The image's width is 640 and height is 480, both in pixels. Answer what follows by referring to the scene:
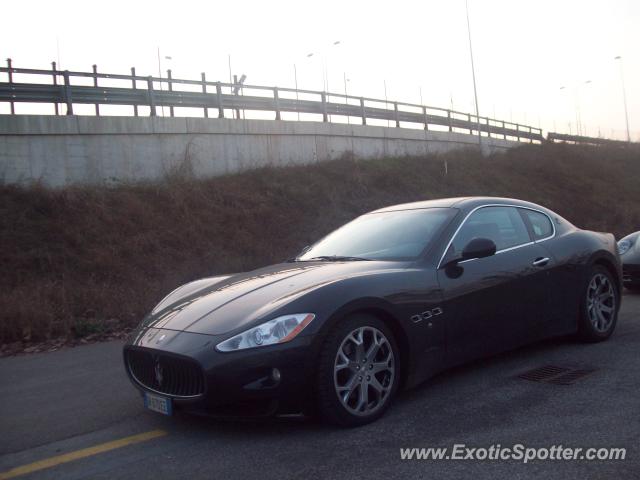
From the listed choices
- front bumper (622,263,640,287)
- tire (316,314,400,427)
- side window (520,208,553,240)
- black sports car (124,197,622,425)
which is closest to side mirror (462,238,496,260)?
black sports car (124,197,622,425)

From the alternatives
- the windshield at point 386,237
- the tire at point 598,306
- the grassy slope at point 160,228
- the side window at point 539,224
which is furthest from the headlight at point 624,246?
the grassy slope at point 160,228

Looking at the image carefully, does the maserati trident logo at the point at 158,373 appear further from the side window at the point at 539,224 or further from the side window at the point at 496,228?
the side window at the point at 539,224

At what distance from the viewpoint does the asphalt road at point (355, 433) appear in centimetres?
333

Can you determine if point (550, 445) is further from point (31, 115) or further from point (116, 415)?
point (31, 115)

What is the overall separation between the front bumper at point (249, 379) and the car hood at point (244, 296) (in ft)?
0.66

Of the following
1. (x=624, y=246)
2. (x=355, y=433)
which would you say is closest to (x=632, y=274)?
(x=624, y=246)

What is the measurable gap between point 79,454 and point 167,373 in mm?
690

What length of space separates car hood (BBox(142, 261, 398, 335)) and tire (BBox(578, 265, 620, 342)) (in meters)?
2.29

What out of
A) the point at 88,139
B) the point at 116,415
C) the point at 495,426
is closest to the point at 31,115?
the point at 88,139

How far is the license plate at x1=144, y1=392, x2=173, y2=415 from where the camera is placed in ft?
12.6

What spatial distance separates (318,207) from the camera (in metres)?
16.2

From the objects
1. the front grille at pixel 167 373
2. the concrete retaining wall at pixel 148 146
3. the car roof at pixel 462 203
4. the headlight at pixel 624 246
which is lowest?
the front grille at pixel 167 373

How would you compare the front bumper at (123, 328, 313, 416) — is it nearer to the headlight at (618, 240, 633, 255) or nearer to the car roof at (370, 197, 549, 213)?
the car roof at (370, 197, 549, 213)

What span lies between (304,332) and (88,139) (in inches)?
456
